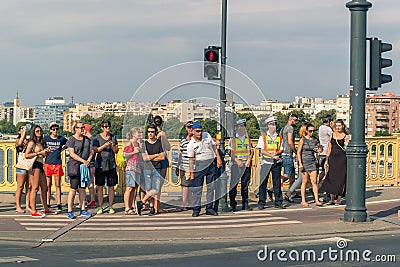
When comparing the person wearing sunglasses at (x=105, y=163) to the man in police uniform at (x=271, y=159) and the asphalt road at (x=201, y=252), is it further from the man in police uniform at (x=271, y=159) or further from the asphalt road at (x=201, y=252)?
the asphalt road at (x=201, y=252)

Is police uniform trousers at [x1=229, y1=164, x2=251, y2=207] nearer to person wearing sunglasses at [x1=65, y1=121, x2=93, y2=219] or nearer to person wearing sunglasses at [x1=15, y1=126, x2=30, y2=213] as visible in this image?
person wearing sunglasses at [x1=65, y1=121, x2=93, y2=219]

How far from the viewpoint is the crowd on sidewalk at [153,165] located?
1527 centimetres

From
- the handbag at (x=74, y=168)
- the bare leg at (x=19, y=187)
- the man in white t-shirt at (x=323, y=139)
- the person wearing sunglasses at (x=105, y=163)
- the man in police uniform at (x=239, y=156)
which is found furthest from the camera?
the man in white t-shirt at (x=323, y=139)

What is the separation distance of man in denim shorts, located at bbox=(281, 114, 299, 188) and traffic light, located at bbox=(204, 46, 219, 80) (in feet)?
8.65

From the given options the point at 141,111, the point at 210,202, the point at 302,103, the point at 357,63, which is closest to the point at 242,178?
the point at 210,202

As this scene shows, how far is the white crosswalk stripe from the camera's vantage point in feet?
45.3

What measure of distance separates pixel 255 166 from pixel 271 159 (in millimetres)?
1700

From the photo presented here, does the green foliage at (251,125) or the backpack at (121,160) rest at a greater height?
the green foliage at (251,125)

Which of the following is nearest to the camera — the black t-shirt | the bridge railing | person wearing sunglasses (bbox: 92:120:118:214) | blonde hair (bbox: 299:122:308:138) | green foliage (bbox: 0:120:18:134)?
the black t-shirt

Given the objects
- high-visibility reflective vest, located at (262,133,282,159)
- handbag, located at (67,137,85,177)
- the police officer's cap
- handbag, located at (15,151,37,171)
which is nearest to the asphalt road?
handbag, located at (67,137,85,177)

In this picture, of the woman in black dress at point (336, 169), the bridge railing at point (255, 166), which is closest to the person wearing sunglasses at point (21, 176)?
the bridge railing at point (255, 166)

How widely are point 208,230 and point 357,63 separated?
4008mm

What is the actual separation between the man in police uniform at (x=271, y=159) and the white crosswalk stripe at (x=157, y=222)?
84 centimetres

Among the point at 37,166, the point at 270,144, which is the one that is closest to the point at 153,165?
the point at 37,166
